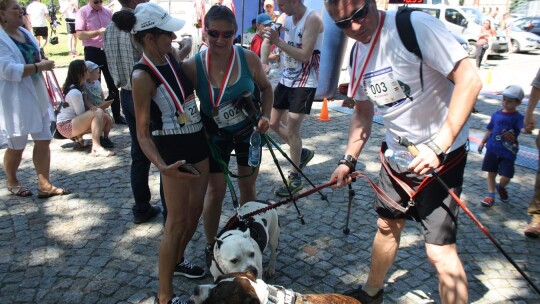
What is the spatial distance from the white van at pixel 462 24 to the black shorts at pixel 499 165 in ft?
48.0

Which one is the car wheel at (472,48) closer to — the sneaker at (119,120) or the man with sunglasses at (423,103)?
the sneaker at (119,120)

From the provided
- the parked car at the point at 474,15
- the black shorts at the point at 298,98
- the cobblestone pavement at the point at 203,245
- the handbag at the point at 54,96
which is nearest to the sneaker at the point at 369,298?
the cobblestone pavement at the point at 203,245

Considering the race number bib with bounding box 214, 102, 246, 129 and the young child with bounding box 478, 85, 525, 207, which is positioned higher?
the race number bib with bounding box 214, 102, 246, 129

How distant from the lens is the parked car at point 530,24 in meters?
20.8

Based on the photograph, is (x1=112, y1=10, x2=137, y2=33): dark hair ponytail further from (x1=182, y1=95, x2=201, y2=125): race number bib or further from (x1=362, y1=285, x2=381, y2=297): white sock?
(x1=362, y1=285, x2=381, y2=297): white sock

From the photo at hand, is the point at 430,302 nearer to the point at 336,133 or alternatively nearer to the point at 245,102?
the point at 245,102

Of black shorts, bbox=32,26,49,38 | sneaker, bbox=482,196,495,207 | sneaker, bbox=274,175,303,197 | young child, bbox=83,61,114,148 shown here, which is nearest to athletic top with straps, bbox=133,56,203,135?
sneaker, bbox=274,175,303,197

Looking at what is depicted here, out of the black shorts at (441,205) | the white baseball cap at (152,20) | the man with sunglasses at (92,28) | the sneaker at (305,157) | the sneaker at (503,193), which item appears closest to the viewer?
the black shorts at (441,205)

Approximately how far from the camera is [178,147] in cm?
291

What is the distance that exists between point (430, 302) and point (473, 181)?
2.68 m

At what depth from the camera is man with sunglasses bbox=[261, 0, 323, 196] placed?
4.95 m

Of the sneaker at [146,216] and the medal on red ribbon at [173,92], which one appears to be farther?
the sneaker at [146,216]

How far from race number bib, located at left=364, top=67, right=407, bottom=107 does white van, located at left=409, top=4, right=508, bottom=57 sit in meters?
17.1

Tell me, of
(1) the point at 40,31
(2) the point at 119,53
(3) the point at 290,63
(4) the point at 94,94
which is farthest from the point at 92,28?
(1) the point at 40,31
